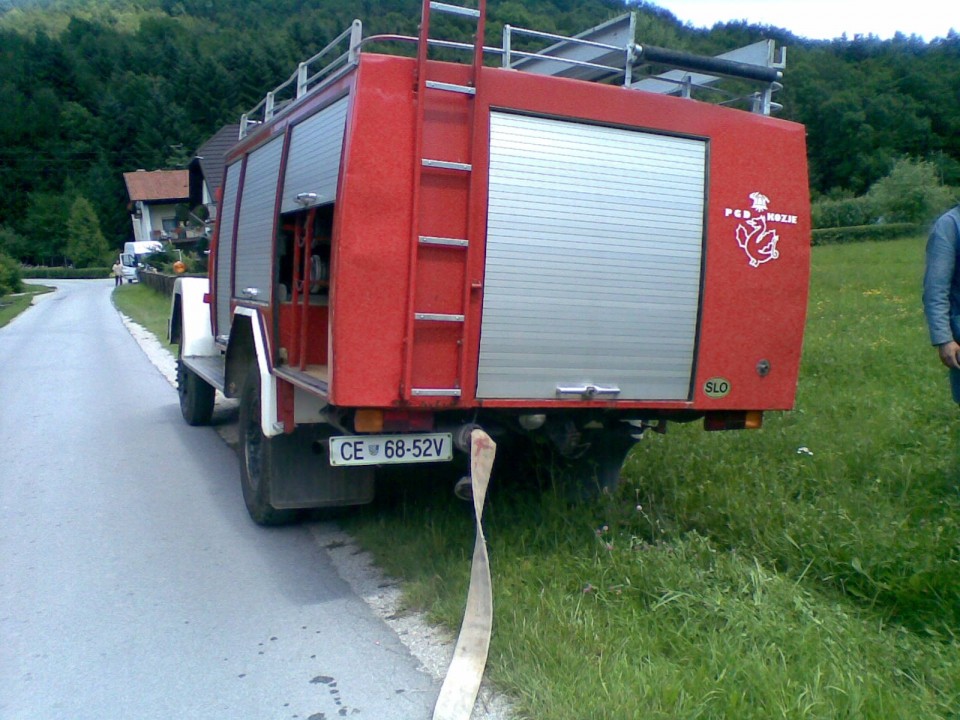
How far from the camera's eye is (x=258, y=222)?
6555mm

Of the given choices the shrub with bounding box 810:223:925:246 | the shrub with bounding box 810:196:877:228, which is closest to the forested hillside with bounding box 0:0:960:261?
the shrub with bounding box 810:196:877:228

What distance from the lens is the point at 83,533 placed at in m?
6.25

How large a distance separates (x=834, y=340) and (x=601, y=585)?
8.22 m

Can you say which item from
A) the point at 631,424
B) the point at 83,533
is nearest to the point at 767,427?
the point at 631,424

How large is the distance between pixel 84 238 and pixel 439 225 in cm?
8290

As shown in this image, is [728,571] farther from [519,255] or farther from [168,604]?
[168,604]

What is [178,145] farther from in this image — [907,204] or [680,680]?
[680,680]

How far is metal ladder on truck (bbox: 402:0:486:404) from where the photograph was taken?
15.1 feet

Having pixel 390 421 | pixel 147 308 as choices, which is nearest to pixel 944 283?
pixel 390 421

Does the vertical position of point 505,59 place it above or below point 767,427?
→ above

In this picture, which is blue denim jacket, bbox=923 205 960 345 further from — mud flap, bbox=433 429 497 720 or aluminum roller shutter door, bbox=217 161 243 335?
aluminum roller shutter door, bbox=217 161 243 335

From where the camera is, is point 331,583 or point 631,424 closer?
point 331,583

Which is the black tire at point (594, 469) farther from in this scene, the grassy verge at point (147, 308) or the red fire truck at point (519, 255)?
the grassy verge at point (147, 308)

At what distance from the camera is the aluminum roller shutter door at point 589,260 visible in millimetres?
4781
